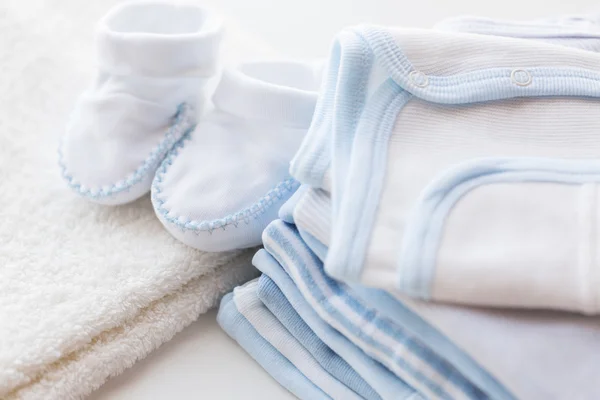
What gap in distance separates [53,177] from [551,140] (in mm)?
537

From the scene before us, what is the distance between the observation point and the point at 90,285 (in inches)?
27.8

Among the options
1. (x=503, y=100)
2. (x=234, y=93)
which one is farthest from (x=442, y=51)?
(x=234, y=93)

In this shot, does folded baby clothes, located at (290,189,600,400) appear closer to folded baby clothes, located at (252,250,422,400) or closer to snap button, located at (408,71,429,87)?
folded baby clothes, located at (252,250,422,400)

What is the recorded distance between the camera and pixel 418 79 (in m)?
0.63

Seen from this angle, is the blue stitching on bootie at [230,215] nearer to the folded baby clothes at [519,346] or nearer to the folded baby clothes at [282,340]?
the folded baby clothes at [282,340]

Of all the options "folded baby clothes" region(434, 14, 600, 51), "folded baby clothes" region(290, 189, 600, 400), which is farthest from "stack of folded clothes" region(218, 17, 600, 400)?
"folded baby clothes" region(434, 14, 600, 51)

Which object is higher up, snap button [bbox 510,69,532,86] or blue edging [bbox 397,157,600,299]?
snap button [bbox 510,69,532,86]

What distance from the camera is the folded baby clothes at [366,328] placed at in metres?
0.57

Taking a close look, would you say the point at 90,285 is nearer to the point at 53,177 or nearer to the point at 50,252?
the point at 50,252

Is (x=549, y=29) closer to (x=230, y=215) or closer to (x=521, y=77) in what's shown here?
(x=521, y=77)

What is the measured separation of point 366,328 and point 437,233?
11cm

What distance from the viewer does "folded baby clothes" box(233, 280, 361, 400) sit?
65cm

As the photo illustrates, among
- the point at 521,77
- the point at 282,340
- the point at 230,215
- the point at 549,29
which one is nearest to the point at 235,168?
the point at 230,215

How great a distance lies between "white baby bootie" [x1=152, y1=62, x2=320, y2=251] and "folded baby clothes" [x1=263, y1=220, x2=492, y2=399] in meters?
0.06
